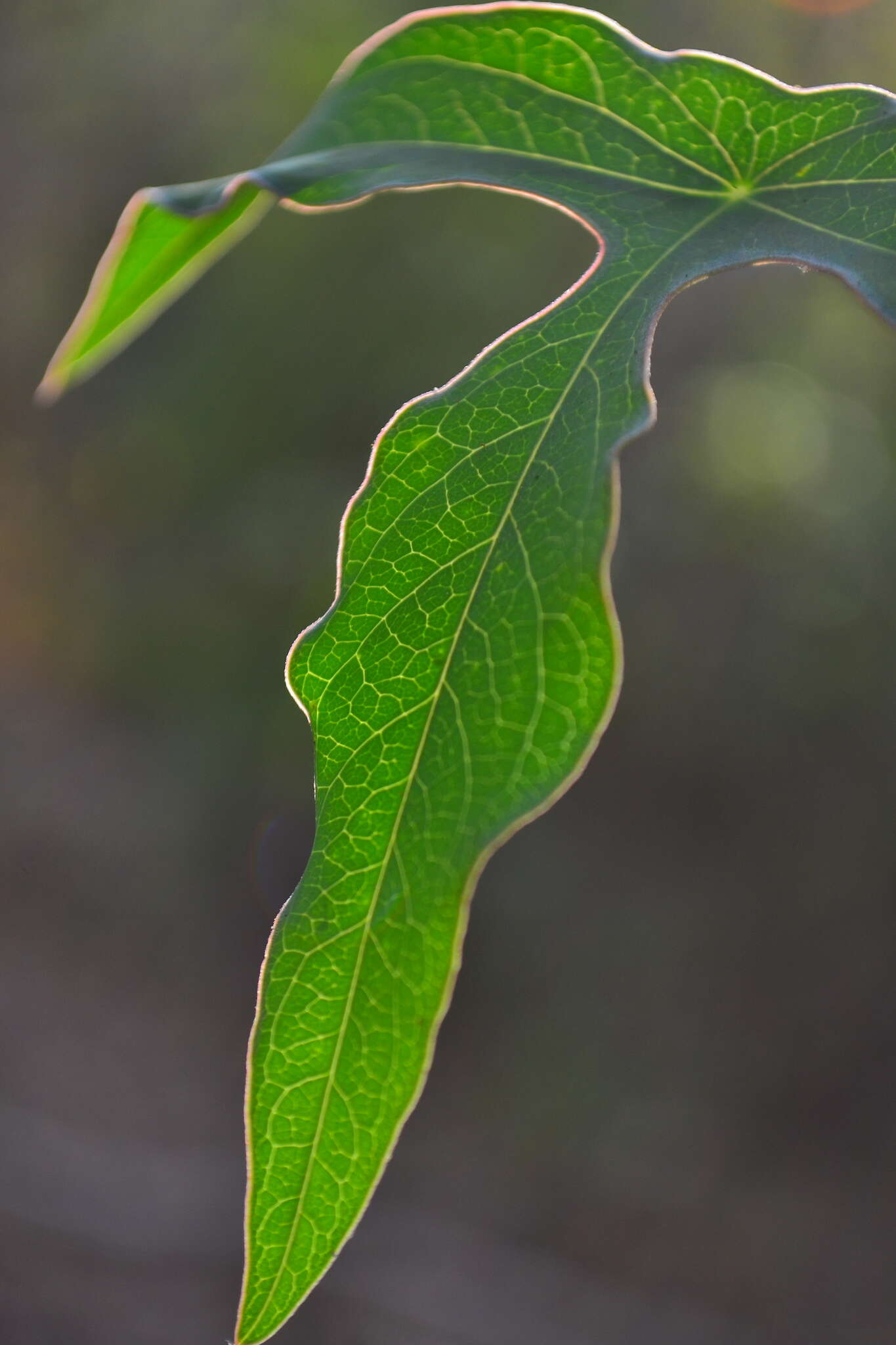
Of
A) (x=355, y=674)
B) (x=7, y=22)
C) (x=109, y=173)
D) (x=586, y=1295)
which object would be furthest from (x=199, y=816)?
(x=355, y=674)

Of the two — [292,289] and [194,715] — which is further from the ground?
[292,289]

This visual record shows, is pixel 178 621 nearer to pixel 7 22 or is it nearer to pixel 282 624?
pixel 282 624

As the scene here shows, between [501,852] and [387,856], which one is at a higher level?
[387,856]

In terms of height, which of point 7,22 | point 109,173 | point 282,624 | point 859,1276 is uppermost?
point 7,22

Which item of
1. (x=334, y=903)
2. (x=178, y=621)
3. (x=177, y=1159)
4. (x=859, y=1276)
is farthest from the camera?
(x=178, y=621)

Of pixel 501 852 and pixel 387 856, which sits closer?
pixel 387 856

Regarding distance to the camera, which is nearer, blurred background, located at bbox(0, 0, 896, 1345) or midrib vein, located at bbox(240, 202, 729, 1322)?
midrib vein, located at bbox(240, 202, 729, 1322)

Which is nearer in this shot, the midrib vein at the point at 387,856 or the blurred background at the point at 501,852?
the midrib vein at the point at 387,856

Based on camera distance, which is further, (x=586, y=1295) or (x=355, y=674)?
(x=586, y=1295)
